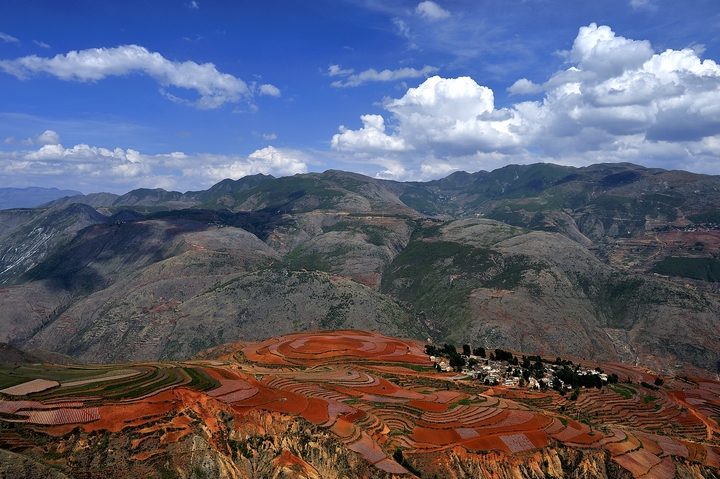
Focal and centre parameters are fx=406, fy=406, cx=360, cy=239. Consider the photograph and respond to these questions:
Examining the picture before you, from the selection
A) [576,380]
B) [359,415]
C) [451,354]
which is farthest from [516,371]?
[359,415]

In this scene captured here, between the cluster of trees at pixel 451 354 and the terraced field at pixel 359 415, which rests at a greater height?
the terraced field at pixel 359 415

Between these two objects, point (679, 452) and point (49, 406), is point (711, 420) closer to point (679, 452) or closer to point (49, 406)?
point (679, 452)

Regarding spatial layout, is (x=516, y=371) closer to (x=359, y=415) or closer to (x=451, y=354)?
(x=451, y=354)

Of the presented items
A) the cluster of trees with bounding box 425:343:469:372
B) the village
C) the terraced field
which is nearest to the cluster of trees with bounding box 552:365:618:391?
the village

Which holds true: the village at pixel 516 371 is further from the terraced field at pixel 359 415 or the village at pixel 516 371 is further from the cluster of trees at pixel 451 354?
the terraced field at pixel 359 415

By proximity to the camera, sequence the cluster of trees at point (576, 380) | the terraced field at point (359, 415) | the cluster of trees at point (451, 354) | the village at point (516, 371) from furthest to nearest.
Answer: the cluster of trees at point (451, 354) → the cluster of trees at point (576, 380) → the village at point (516, 371) → the terraced field at point (359, 415)

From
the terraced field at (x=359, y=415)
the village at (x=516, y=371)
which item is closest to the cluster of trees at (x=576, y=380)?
the village at (x=516, y=371)
